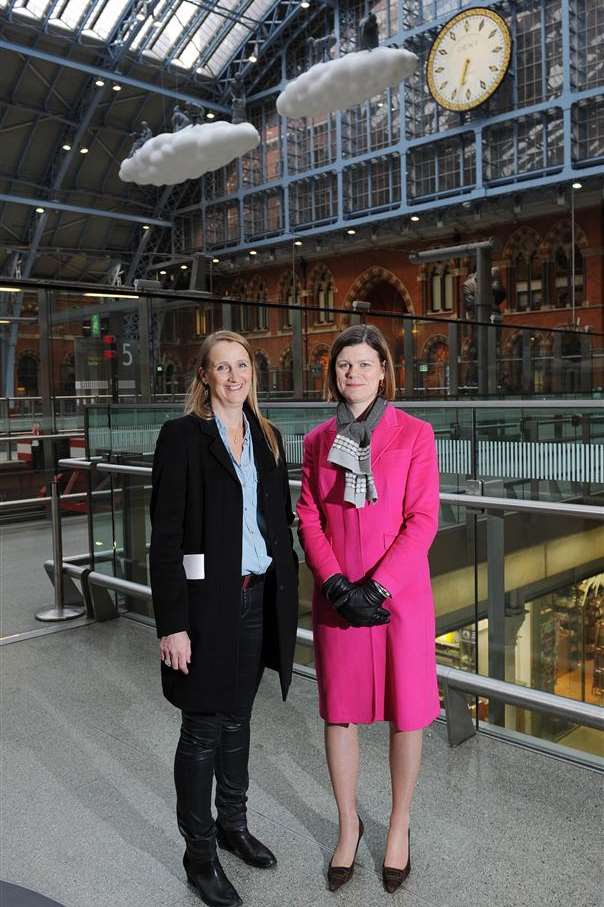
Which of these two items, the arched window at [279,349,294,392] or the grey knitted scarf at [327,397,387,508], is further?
the arched window at [279,349,294,392]

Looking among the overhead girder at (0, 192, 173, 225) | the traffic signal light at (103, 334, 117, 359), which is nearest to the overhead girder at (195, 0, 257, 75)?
the overhead girder at (0, 192, 173, 225)

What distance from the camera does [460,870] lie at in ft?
6.40

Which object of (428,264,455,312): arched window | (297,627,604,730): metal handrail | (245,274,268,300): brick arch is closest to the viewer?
(297,627,604,730): metal handrail

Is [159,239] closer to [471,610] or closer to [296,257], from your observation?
[296,257]

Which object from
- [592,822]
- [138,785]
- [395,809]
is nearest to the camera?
[395,809]

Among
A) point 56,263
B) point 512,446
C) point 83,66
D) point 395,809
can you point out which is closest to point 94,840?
point 395,809

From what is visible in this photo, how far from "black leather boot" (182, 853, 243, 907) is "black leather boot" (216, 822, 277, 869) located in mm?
120

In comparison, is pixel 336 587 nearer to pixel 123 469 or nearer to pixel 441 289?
pixel 123 469

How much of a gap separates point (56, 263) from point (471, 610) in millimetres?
20903

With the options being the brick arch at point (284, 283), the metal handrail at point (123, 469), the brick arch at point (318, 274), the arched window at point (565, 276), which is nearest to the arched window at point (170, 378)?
the metal handrail at point (123, 469)

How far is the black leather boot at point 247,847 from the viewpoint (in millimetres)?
1992

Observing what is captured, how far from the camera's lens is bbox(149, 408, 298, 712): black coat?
1.80 metres

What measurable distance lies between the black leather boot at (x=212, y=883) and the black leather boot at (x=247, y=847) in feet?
0.39

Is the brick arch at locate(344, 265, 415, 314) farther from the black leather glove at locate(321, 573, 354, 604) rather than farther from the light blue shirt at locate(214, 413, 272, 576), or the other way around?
the black leather glove at locate(321, 573, 354, 604)
